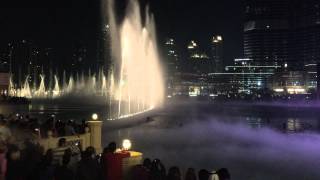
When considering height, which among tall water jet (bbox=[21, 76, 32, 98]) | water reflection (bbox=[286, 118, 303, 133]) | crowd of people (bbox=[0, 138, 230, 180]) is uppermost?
tall water jet (bbox=[21, 76, 32, 98])

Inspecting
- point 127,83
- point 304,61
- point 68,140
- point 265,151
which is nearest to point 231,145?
point 265,151

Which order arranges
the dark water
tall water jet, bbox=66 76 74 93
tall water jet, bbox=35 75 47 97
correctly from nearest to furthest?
the dark water
tall water jet, bbox=35 75 47 97
tall water jet, bbox=66 76 74 93

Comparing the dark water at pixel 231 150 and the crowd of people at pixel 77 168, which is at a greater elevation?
the crowd of people at pixel 77 168

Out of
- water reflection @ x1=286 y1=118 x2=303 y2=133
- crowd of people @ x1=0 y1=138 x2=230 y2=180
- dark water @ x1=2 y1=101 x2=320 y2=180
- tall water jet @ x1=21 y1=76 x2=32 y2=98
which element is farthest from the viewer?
tall water jet @ x1=21 y1=76 x2=32 y2=98

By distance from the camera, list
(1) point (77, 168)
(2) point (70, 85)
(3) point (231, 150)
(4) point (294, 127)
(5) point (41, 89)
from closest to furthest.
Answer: (1) point (77, 168) < (3) point (231, 150) < (4) point (294, 127) < (5) point (41, 89) < (2) point (70, 85)

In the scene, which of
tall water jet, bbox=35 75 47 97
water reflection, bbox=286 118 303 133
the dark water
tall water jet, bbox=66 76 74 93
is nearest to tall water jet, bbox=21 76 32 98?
tall water jet, bbox=35 75 47 97

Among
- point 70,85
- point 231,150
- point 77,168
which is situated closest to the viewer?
point 77,168

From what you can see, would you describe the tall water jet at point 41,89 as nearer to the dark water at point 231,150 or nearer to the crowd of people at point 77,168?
the dark water at point 231,150

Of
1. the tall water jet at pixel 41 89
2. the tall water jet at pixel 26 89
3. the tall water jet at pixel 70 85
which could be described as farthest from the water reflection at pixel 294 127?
the tall water jet at pixel 70 85

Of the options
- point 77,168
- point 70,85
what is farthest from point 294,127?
point 70,85

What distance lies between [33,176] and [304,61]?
7773 inches

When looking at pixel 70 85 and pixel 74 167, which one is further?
pixel 70 85

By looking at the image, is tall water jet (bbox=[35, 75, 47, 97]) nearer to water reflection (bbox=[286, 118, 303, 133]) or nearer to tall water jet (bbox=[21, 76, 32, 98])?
tall water jet (bbox=[21, 76, 32, 98])

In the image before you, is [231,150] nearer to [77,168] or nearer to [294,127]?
[77,168]
